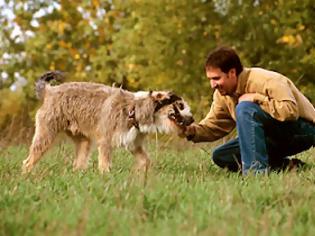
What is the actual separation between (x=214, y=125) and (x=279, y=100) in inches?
41.4

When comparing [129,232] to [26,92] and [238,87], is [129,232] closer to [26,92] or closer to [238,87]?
[238,87]

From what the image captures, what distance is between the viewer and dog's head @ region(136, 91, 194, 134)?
8547 millimetres

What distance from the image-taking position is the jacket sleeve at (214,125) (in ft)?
27.6

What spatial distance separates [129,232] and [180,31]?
14.5 m

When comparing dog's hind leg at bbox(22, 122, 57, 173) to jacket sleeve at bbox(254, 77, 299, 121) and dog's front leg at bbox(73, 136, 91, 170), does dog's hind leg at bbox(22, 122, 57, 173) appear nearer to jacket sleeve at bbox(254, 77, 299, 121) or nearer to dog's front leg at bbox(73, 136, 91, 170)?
dog's front leg at bbox(73, 136, 91, 170)

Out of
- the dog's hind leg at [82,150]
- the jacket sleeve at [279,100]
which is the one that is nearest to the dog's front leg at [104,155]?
the dog's hind leg at [82,150]

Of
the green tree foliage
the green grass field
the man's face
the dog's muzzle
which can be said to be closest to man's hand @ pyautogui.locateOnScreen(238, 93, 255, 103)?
the man's face

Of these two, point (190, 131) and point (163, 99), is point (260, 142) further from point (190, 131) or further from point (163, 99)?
point (163, 99)

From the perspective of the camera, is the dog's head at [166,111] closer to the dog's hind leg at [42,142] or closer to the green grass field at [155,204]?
the green grass field at [155,204]

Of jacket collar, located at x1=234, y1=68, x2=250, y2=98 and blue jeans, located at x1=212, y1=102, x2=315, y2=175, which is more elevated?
jacket collar, located at x1=234, y1=68, x2=250, y2=98

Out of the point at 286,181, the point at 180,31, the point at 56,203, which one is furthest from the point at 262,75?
the point at 180,31

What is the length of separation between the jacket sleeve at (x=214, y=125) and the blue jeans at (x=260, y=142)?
270mm

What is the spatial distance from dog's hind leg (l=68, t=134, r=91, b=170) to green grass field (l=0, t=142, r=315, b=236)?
137 centimetres

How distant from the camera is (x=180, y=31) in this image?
19078 mm
